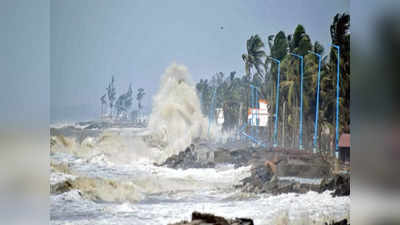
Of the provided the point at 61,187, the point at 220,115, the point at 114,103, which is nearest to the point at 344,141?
the point at 220,115

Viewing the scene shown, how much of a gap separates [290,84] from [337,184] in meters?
0.94

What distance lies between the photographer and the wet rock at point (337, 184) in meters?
3.06

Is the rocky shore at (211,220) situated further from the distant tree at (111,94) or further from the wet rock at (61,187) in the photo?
the distant tree at (111,94)

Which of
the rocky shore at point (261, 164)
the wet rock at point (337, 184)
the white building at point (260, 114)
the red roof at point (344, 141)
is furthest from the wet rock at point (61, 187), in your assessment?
the red roof at point (344, 141)

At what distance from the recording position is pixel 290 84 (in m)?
3.03

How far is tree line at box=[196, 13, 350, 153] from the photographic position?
9.82 feet

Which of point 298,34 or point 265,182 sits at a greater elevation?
point 298,34

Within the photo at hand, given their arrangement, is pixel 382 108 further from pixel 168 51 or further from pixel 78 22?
pixel 78 22

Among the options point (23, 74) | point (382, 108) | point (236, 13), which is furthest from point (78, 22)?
point (382, 108)

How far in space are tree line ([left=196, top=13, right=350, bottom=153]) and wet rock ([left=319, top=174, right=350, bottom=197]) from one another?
0.86ft

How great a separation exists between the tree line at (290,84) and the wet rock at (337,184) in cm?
26

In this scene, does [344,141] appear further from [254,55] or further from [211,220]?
[211,220]

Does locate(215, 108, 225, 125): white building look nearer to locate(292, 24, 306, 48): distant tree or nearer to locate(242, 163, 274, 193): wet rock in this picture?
locate(242, 163, 274, 193): wet rock

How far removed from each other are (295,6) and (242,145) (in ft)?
4.11
